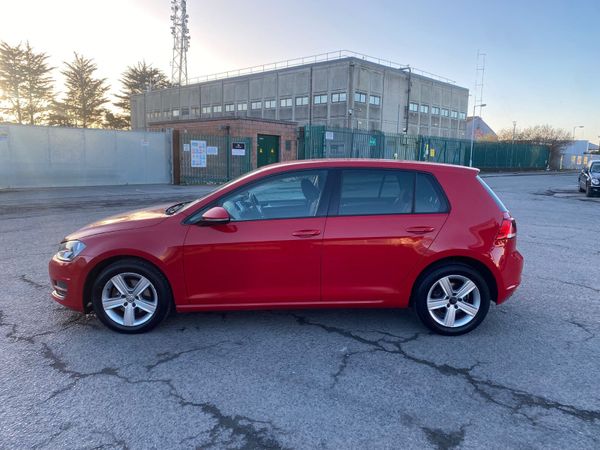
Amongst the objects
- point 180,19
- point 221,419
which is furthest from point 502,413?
point 180,19

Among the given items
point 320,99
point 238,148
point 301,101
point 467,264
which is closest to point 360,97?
point 320,99

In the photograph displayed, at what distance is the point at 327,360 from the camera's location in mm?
3547

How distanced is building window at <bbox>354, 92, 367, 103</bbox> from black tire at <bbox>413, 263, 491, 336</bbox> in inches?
1825

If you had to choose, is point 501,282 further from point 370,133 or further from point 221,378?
point 370,133

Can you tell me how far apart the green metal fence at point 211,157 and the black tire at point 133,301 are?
734 inches

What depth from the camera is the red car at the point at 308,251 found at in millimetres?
3824

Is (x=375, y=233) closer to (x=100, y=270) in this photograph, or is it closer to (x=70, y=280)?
(x=100, y=270)

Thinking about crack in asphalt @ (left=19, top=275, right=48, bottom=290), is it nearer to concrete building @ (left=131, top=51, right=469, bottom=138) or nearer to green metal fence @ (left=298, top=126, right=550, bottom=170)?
green metal fence @ (left=298, top=126, right=550, bottom=170)

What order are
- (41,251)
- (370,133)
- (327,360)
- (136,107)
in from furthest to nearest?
1. (136,107)
2. (370,133)
3. (41,251)
4. (327,360)

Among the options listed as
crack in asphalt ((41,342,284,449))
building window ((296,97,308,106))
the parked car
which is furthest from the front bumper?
building window ((296,97,308,106))

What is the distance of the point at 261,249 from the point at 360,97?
47.6 meters

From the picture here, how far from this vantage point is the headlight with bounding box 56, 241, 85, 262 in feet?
12.8

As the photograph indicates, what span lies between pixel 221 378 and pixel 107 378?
0.84 metres

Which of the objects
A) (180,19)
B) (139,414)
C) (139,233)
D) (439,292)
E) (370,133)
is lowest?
(139,414)
